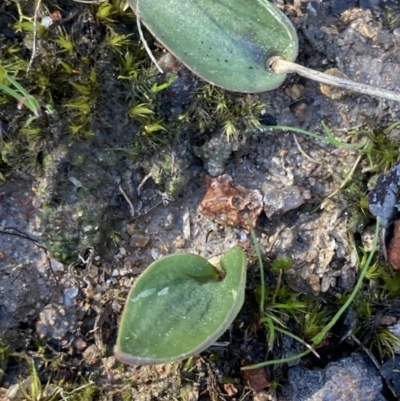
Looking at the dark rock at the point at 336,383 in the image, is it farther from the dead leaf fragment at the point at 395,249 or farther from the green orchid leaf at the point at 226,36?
the green orchid leaf at the point at 226,36

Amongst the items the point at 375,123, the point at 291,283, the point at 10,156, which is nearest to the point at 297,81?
the point at 375,123

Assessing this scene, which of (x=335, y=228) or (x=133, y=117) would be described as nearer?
(x=133, y=117)

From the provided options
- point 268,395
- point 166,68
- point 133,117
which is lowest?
point 268,395

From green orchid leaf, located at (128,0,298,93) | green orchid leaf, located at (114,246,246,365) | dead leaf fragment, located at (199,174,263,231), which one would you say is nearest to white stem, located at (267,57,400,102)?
green orchid leaf, located at (128,0,298,93)

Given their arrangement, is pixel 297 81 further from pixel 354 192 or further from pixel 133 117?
pixel 133 117

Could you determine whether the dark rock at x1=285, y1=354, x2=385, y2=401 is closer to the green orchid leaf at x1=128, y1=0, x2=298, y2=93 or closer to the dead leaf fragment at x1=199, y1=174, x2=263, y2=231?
the dead leaf fragment at x1=199, y1=174, x2=263, y2=231

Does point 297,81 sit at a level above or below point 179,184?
above
